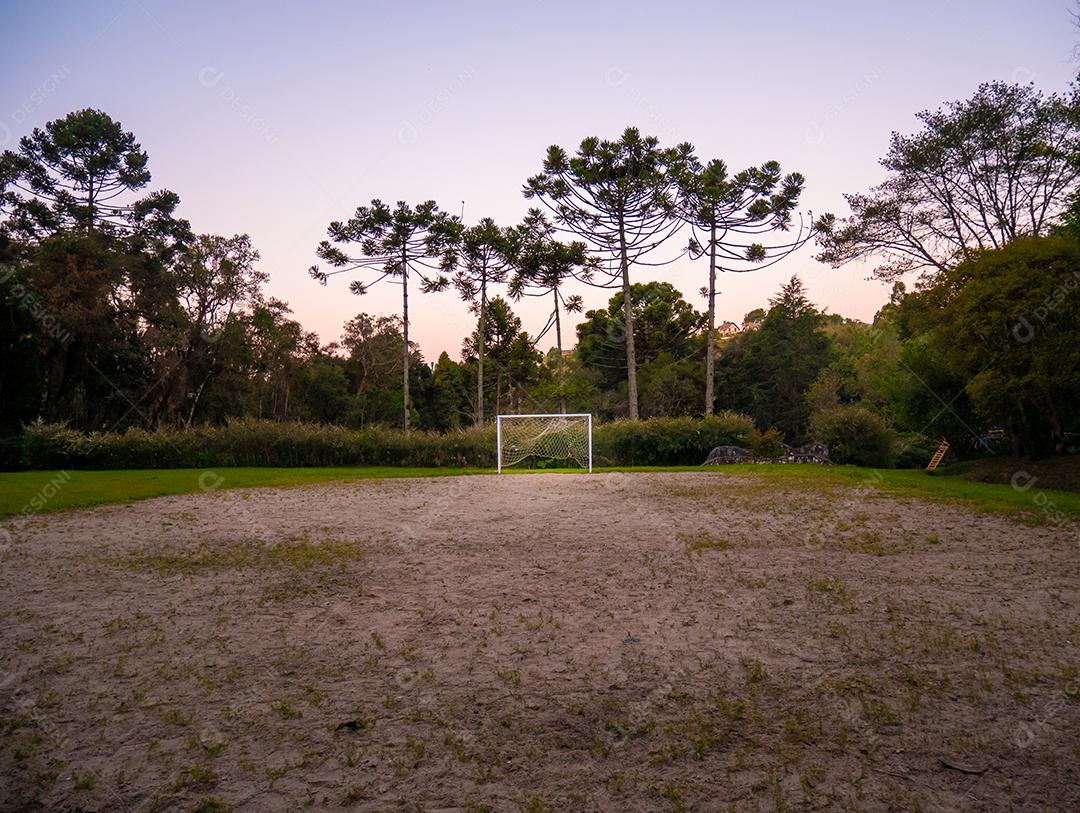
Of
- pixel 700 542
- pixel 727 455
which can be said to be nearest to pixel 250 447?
pixel 727 455

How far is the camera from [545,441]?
74.6 ft

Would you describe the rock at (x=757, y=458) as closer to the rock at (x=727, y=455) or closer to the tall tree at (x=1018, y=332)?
the rock at (x=727, y=455)

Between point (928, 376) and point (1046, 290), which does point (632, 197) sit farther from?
point (1046, 290)

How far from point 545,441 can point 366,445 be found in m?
6.32

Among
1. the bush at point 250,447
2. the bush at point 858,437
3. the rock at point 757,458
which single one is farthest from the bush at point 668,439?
the bush at point 250,447

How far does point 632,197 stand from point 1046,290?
19.7 metres

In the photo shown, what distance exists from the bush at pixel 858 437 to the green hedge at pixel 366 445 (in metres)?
2.69

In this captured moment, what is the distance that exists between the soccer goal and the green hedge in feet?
2.36

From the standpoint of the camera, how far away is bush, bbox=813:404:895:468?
2056 cm

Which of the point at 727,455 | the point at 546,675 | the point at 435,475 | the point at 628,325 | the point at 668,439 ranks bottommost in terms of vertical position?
the point at 435,475

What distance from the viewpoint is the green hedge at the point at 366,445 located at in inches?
850

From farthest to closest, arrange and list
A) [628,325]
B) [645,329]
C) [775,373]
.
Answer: [645,329]
[775,373]
[628,325]

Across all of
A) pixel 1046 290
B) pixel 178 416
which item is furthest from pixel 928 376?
pixel 178 416

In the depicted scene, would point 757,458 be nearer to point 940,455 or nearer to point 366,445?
point 940,455
